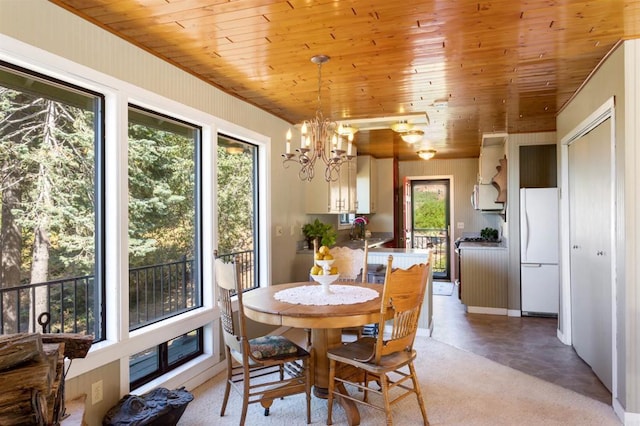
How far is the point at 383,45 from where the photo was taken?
8.75 ft

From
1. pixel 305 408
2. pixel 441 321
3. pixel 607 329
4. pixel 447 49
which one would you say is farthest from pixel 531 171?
pixel 305 408

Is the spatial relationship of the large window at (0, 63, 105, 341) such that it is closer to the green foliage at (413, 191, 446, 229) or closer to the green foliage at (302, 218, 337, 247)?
the green foliage at (302, 218, 337, 247)

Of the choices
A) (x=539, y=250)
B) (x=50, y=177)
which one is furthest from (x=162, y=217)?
(x=539, y=250)

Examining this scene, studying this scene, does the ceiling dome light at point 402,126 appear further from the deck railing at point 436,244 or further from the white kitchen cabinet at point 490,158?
the deck railing at point 436,244

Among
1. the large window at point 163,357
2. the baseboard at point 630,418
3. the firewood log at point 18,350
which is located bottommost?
the baseboard at point 630,418

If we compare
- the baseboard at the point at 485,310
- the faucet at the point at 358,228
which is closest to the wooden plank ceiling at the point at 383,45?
the baseboard at the point at 485,310

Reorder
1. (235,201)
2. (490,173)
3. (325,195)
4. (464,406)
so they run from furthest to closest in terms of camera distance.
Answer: (490,173) < (325,195) < (235,201) < (464,406)

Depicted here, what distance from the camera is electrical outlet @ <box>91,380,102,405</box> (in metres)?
2.34

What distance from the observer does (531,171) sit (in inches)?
233

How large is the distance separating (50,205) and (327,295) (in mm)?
1764

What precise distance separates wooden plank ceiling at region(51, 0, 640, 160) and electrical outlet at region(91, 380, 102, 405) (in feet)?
6.69

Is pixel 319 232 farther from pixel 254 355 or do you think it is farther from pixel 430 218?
pixel 430 218

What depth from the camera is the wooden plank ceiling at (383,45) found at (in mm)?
2201

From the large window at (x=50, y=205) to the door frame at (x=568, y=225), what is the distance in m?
3.33
